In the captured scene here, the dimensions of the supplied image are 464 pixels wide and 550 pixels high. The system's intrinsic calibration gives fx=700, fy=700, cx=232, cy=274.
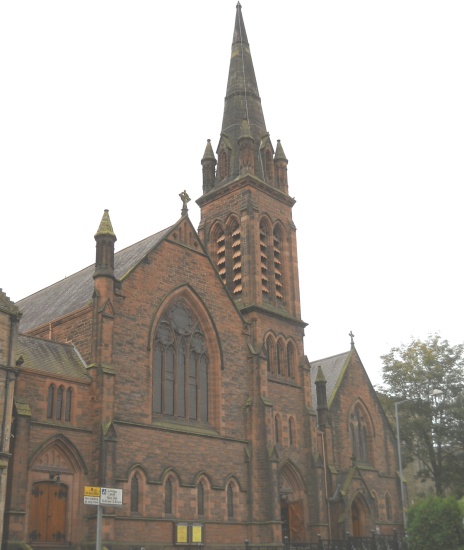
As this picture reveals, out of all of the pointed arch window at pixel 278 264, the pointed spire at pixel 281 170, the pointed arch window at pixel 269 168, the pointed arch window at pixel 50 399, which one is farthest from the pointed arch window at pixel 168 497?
the pointed spire at pixel 281 170

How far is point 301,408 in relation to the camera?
4097 cm

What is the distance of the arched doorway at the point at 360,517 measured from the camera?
42875 millimetres

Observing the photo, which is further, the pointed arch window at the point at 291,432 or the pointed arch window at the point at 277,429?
the pointed arch window at the point at 291,432

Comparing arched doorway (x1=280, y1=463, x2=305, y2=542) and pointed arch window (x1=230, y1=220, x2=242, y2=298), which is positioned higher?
pointed arch window (x1=230, y1=220, x2=242, y2=298)

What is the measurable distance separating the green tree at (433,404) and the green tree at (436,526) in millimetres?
21739

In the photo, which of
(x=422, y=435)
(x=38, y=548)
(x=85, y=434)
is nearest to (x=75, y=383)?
(x=85, y=434)

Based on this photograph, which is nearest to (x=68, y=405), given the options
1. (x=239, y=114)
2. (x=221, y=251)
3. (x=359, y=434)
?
(x=221, y=251)

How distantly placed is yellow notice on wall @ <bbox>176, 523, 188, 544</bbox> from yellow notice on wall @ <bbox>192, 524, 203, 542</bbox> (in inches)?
17.7

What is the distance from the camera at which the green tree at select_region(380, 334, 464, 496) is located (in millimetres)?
51250

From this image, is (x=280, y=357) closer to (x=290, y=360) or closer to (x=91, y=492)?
(x=290, y=360)

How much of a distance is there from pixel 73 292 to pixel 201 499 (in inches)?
546

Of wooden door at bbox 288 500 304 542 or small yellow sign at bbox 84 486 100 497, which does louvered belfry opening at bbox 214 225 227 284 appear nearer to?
wooden door at bbox 288 500 304 542

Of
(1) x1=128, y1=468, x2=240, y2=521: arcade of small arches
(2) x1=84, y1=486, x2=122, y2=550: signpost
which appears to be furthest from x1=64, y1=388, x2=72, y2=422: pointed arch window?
(2) x1=84, y1=486, x2=122, y2=550: signpost

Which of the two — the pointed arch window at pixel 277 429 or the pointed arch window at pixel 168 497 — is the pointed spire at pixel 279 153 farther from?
the pointed arch window at pixel 168 497
